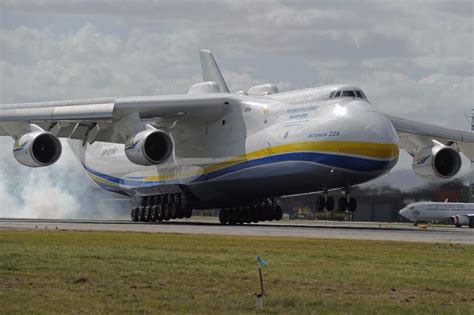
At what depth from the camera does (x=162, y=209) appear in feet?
148

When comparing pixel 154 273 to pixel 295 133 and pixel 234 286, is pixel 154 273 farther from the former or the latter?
pixel 295 133

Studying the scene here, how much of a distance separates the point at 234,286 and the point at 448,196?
5310 centimetres

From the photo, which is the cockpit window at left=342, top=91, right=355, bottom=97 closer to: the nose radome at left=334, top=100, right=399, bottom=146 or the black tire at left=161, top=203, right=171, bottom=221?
the nose radome at left=334, top=100, right=399, bottom=146

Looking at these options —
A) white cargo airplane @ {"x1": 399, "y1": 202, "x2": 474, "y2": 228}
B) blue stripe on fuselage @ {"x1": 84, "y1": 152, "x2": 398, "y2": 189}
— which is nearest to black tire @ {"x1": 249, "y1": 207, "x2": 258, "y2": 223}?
blue stripe on fuselage @ {"x1": 84, "y1": 152, "x2": 398, "y2": 189}

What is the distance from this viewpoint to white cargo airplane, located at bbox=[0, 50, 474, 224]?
36844 millimetres

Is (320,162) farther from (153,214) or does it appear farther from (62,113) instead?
(62,113)

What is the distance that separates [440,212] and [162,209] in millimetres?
26902

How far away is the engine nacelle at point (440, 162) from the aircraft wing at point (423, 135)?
2.09 meters

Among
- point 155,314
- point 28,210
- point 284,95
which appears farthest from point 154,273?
point 28,210

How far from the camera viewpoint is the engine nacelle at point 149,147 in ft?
130

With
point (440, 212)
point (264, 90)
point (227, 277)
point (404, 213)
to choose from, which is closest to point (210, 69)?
point (264, 90)

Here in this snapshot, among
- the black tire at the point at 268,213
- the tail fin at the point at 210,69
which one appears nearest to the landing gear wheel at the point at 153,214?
the black tire at the point at 268,213

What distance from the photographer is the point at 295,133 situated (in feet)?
125

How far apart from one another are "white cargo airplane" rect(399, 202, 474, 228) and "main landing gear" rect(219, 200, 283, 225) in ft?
72.0
